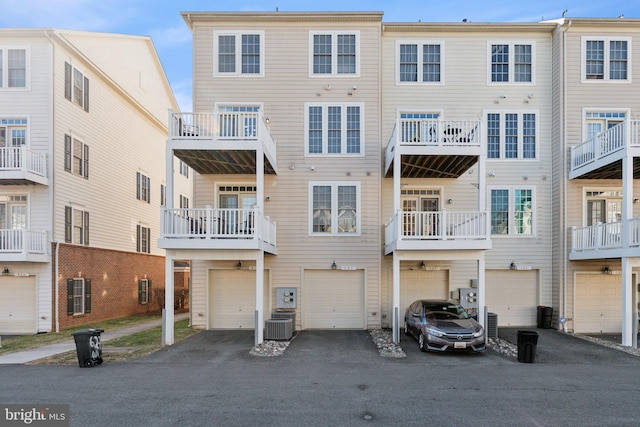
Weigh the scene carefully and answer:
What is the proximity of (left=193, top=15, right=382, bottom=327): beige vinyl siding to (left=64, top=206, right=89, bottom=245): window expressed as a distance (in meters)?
5.80

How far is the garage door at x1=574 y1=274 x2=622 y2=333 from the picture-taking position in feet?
50.4

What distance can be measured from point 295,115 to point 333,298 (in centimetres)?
736

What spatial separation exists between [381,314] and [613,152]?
9732 mm

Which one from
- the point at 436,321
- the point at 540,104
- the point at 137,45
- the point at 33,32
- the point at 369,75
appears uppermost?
the point at 137,45

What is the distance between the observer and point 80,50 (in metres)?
17.3

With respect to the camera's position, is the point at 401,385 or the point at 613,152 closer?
the point at 401,385

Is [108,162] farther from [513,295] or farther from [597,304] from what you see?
[597,304]

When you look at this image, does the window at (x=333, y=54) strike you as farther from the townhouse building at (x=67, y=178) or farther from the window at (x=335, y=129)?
the townhouse building at (x=67, y=178)

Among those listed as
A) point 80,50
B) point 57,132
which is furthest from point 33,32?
point 57,132

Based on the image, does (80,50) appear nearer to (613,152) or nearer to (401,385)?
(401,385)

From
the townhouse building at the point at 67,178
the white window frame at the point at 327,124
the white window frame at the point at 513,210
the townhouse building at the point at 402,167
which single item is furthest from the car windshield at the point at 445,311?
the townhouse building at the point at 67,178

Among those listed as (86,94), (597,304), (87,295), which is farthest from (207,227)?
(597,304)

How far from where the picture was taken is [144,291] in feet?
76.1

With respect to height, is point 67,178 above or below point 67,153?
below
